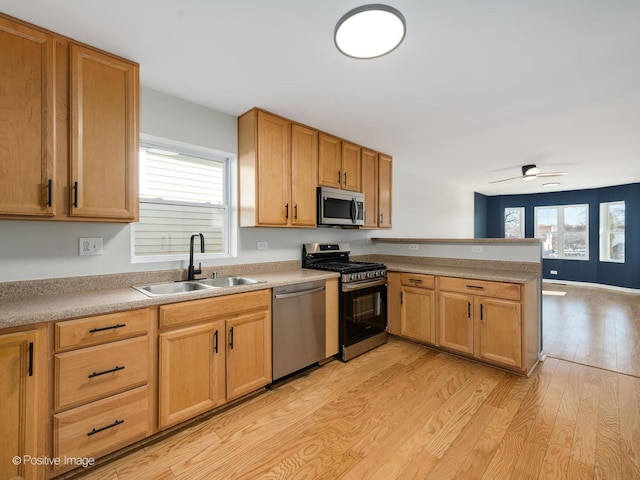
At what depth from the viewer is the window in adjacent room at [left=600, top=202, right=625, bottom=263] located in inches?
260

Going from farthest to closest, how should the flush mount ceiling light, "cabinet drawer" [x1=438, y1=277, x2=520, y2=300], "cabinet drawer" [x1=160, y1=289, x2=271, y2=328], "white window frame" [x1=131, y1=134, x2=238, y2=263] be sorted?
1. "cabinet drawer" [x1=438, y1=277, x2=520, y2=300]
2. "white window frame" [x1=131, y1=134, x2=238, y2=263]
3. "cabinet drawer" [x1=160, y1=289, x2=271, y2=328]
4. the flush mount ceiling light

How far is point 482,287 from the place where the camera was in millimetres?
2797

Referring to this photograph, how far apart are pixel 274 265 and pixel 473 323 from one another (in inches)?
82.0

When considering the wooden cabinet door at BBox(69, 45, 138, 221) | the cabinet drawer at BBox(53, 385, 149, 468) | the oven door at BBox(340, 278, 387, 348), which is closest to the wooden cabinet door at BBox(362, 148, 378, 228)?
the oven door at BBox(340, 278, 387, 348)

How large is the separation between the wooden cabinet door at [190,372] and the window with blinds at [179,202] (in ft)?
2.79

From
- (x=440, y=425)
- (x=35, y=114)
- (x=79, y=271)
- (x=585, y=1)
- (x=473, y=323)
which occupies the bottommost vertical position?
(x=440, y=425)

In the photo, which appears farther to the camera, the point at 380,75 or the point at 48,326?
the point at 380,75

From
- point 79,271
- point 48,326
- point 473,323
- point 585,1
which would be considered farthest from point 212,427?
point 585,1

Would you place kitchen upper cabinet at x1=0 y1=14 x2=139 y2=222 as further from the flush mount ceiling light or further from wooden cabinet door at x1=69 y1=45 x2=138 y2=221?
the flush mount ceiling light

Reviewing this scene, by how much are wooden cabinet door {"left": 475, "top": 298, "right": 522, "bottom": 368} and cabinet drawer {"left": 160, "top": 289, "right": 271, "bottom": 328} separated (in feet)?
6.72

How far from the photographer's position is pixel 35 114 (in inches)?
63.6

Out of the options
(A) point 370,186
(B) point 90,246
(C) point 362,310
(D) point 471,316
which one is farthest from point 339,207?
(B) point 90,246

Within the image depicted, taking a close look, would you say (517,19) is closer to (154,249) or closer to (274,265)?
(274,265)

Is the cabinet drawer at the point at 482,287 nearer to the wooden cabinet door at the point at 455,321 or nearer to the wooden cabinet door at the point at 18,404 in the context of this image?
the wooden cabinet door at the point at 455,321
